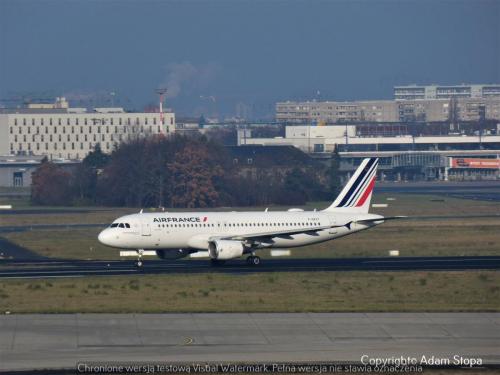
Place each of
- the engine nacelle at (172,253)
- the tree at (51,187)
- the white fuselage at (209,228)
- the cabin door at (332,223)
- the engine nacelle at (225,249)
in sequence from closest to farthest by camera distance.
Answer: the engine nacelle at (225,249)
the white fuselage at (209,228)
the engine nacelle at (172,253)
the cabin door at (332,223)
the tree at (51,187)

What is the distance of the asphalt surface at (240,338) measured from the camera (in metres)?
36.2

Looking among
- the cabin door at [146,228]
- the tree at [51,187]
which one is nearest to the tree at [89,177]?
the tree at [51,187]

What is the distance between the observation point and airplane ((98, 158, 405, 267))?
67062 mm

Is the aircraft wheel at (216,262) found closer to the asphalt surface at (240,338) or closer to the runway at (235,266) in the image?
the runway at (235,266)

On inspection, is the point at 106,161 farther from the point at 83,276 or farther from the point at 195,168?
the point at 83,276

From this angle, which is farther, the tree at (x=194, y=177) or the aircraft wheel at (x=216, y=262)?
the tree at (x=194, y=177)

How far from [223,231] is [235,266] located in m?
2.97

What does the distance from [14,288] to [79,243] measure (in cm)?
2944

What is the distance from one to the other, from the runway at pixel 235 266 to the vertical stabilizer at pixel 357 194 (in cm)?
484

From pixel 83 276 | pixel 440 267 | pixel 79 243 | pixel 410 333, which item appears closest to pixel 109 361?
pixel 410 333

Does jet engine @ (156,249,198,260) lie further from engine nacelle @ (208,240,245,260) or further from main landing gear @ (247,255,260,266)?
main landing gear @ (247,255,260,266)

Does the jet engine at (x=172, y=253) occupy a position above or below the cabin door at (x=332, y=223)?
below

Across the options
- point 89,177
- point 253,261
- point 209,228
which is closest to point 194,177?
point 89,177

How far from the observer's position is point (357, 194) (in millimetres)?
74000
